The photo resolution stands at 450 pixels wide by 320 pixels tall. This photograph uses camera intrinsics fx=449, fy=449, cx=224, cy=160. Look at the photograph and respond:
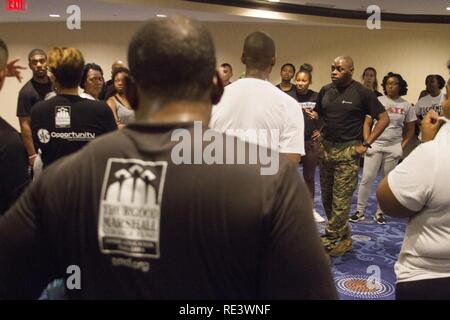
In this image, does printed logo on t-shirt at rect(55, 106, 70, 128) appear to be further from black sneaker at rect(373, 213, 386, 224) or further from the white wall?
the white wall

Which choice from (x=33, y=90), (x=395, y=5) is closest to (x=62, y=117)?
(x=33, y=90)

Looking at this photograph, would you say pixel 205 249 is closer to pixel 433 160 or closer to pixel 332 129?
pixel 433 160

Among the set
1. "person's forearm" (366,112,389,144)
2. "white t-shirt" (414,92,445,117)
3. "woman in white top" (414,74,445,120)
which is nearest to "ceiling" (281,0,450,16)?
"woman in white top" (414,74,445,120)

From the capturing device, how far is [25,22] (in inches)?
353

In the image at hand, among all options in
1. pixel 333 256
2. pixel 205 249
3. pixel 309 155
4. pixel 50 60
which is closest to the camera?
pixel 205 249

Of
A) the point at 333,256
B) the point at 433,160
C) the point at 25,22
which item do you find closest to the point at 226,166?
the point at 433,160

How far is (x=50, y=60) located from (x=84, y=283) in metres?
1.73

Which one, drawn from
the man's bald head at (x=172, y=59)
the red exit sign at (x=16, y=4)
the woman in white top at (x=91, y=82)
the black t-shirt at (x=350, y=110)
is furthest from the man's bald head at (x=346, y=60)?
the red exit sign at (x=16, y=4)

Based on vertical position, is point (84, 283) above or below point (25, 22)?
below

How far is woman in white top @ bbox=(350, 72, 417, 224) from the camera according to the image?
169 inches

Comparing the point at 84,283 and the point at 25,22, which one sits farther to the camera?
the point at 25,22

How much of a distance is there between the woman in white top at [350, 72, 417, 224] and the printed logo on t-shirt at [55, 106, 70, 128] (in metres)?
2.97

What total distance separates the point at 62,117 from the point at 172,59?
61.0 inches

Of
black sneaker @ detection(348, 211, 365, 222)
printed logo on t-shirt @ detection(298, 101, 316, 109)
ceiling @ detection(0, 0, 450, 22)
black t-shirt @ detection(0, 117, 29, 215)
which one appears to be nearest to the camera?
black t-shirt @ detection(0, 117, 29, 215)
